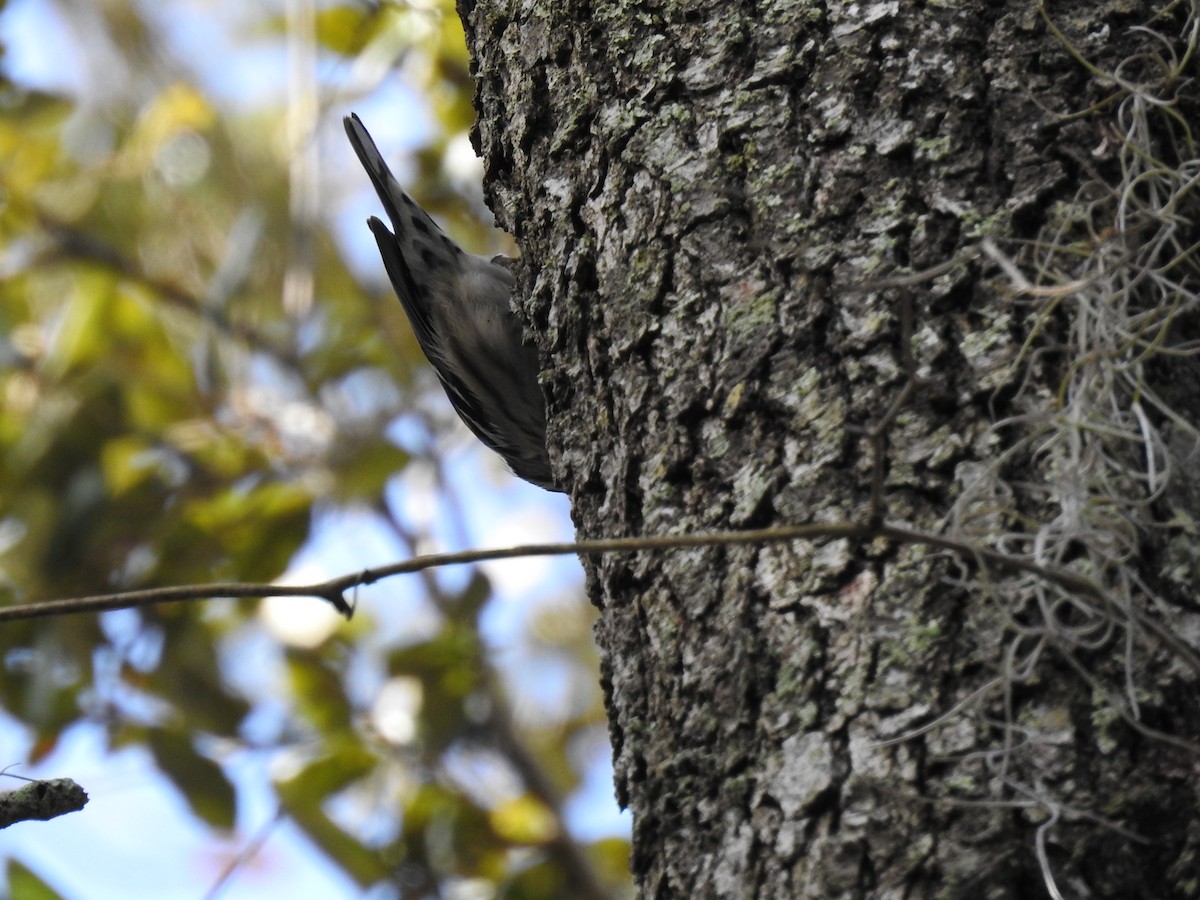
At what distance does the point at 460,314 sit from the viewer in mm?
2770

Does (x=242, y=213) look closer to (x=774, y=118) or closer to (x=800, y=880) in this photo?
(x=774, y=118)

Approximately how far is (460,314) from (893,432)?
1622 mm

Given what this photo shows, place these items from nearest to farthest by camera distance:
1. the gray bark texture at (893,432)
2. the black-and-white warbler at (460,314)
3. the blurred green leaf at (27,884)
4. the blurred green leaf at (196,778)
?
the gray bark texture at (893,432) < the blurred green leaf at (27,884) < the black-and-white warbler at (460,314) < the blurred green leaf at (196,778)

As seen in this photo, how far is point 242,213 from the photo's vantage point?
532 centimetres

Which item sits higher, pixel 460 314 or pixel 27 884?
pixel 460 314

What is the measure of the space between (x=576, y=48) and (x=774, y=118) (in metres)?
0.34

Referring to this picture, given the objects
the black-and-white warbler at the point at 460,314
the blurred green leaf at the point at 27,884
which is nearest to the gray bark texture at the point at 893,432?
the black-and-white warbler at the point at 460,314

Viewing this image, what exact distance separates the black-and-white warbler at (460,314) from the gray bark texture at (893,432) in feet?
3.52

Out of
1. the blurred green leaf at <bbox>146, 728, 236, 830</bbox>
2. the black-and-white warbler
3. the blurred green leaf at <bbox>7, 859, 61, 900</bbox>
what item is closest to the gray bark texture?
the black-and-white warbler

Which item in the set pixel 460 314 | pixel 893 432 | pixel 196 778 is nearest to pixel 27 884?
pixel 196 778

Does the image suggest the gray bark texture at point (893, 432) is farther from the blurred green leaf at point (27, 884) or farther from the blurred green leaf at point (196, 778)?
the blurred green leaf at point (196, 778)

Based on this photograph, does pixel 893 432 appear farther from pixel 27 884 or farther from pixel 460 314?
pixel 27 884

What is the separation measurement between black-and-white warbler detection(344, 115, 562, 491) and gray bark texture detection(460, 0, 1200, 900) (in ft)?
3.52

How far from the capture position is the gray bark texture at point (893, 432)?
3.68 feet
